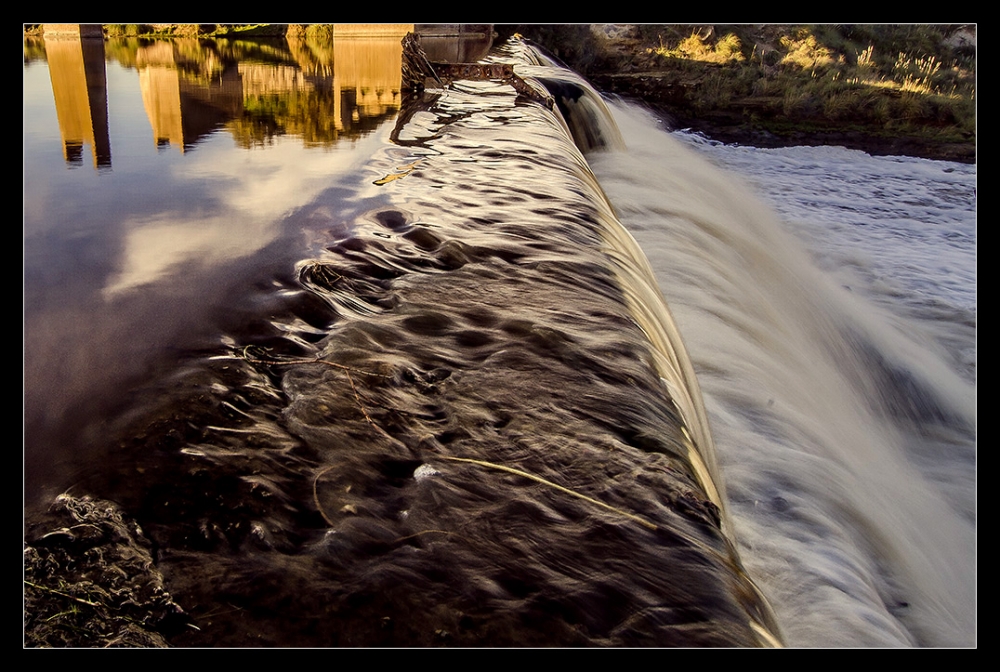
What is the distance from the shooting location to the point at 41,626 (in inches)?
40.3

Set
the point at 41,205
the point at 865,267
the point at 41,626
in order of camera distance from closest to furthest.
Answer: the point at 41,626, the point at 41,205, the point at 865,267

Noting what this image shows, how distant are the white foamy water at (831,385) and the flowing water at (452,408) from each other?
2 centimetres

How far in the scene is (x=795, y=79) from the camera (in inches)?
574

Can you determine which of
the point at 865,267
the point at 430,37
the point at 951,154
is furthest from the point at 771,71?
the point at 865,267

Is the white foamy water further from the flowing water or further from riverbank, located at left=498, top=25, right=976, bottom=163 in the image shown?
riverbank, located at left=498, top=25, right=976, bottom=163

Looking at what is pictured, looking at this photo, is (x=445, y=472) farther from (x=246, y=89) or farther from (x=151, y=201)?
(x=246, y=89)

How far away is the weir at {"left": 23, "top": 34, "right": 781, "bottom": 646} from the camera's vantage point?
44.4 inches

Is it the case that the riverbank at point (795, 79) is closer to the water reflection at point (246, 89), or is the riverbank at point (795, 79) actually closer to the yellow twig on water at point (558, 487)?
the water reflection at point (246, 89)

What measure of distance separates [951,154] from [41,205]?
13.1 m

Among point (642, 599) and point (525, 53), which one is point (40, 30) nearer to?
point (642, 599)

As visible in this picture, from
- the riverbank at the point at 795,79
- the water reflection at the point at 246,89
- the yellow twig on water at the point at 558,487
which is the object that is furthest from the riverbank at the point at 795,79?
the yellow twig on water at the point at 558,487

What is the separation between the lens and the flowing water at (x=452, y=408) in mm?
1191

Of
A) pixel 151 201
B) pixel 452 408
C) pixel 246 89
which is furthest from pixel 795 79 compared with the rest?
pixel 452 408

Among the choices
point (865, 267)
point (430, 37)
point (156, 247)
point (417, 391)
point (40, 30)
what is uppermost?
point (430, 37)
